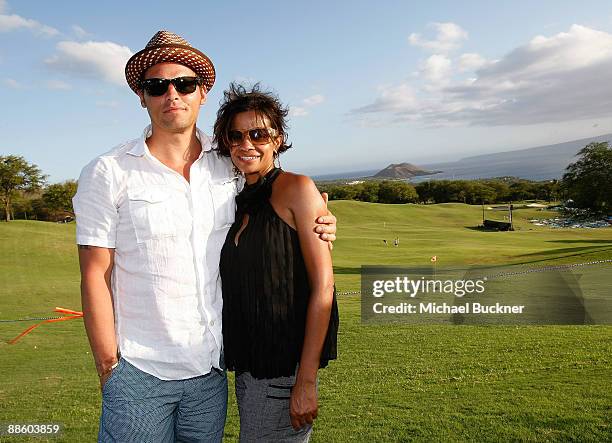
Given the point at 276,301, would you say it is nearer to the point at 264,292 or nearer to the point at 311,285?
the point at 264,292

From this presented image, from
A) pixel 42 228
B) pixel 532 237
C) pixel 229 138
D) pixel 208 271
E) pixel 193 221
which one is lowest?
pixel 532 237

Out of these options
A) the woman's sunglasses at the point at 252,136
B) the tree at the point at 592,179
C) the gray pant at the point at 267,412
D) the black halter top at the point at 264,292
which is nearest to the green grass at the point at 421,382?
the gray pant at the point at 267,412

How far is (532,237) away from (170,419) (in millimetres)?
37647

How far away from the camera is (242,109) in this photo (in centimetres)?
259

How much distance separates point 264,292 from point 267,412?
0.57 metres

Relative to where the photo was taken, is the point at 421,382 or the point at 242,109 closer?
the point at 242,109

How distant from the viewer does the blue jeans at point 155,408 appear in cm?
236

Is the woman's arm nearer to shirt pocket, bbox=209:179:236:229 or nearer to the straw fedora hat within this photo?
shirt pocket, bbox=209:179:236:229

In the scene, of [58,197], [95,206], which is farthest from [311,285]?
[58,197]

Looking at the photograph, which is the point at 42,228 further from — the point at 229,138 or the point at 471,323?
the point at 229,138

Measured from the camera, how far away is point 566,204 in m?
43.2

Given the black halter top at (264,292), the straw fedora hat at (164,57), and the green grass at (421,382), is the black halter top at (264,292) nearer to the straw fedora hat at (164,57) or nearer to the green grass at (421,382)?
the straw fedora hat at (164,57)

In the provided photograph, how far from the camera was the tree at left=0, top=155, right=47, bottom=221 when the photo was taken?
1898 inches

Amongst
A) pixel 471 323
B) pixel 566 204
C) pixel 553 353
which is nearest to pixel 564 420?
pixel 553 353
